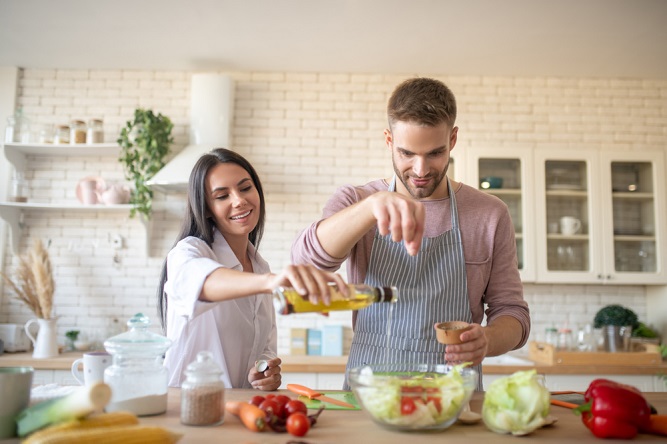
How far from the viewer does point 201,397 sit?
1.30 meters

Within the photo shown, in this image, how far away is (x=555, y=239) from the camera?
14.0ft

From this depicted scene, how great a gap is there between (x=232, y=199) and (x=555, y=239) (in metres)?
2.92

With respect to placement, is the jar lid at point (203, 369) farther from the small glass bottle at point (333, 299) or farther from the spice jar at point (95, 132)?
the spice jar at point (95, 132)

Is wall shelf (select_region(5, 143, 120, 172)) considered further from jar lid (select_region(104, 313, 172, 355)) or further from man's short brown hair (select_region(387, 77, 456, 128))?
jar lid (select_region(104, 313, 172, 355))

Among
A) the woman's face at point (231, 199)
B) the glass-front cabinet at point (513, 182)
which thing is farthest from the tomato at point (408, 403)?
the glass-front cabinet at point (513, 182)

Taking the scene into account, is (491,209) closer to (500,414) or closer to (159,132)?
(500,414)

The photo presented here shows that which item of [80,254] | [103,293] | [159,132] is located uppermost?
[159,132]

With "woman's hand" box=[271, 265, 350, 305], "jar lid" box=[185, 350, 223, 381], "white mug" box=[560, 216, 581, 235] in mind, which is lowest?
"jar lid" box=[185, 350, 223, 381]

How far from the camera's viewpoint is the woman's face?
84.6 inches

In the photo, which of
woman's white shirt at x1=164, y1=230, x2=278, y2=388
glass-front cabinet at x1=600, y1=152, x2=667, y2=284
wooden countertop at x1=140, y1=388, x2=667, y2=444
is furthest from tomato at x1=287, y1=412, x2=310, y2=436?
glass-front cabinet at x1=600, y1=152, x2=667, y2=284

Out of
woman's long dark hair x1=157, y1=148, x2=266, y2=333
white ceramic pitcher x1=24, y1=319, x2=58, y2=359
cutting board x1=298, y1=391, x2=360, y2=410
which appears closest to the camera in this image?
cutting board x1=298, y1=391, x2=360, y2=410

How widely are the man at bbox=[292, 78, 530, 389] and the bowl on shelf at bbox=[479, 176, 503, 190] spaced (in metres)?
2.18

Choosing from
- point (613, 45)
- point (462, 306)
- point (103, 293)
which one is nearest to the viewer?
point (462, 306)

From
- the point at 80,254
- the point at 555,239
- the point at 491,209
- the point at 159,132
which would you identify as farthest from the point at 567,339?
the point at 80,254
